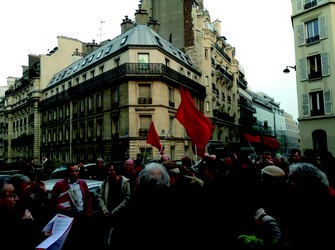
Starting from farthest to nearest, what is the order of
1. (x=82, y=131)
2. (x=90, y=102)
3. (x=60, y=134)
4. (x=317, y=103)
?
(x=60, y=134), (x=82, y=131), (x=90, y=102), (x=317, y=103)

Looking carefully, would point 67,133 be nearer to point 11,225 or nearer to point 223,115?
point 223,115

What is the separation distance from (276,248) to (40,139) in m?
44.8

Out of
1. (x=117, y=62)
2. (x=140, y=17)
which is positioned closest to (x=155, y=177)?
(x=117, y=62)

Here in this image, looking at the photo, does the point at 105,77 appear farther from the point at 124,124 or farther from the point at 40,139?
the point at 40,139

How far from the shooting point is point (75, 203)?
491cm

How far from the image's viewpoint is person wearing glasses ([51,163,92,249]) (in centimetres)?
479

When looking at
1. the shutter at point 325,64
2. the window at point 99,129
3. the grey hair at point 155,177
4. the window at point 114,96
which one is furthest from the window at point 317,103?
the grey hair at point 155,177

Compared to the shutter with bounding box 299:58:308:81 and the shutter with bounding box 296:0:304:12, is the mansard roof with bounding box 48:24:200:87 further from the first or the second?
the shutter with bounding box 299:58:308:81

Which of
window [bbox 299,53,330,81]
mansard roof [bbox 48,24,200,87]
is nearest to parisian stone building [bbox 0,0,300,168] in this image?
mansard roof [bbox 48,24,200,87]

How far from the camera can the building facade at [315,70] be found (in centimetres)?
2055

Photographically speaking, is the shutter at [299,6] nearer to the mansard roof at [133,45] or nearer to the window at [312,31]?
the window at [312,31]

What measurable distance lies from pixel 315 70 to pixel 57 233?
23167 mm

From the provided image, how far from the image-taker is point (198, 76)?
34.2m

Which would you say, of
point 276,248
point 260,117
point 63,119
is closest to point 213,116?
point 63,119
